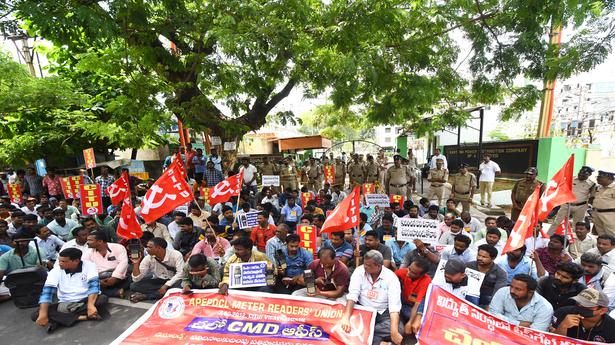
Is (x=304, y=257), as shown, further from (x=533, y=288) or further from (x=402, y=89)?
(x=402, y=89)

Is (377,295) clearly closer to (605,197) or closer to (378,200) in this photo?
(378,200)

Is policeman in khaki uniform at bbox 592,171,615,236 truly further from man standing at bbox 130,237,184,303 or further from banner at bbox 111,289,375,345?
man standing at bbox 130,237,184,303

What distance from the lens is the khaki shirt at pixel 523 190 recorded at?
7.20 metres

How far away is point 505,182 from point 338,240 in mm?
12359

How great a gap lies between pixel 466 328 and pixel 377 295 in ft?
3.40

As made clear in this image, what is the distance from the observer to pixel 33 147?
12.0 m

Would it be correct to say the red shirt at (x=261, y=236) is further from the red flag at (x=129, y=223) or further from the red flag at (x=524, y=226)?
the red flag at (x=524, y=226)

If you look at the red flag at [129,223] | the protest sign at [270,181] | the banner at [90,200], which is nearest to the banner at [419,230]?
the red flag at [129,223]

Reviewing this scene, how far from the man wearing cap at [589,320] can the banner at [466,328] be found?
0.19 metres

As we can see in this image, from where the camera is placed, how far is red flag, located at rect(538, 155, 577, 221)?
435 centimetres

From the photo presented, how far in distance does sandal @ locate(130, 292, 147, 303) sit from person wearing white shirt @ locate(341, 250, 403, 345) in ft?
11.2

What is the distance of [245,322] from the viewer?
3.93 meters

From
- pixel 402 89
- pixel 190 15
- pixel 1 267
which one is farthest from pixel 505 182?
pixel 1 267

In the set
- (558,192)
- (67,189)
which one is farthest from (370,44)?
(67,189)
